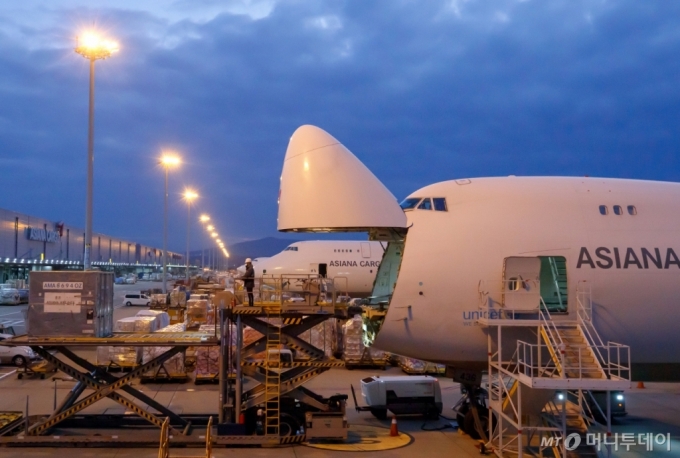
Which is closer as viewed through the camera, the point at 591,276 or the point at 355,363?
the point at 591,276

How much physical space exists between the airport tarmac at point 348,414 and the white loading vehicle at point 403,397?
383 mm

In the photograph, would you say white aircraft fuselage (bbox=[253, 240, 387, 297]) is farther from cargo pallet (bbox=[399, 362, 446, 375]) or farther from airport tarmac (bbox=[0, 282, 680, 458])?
cargo pallet (bbox=[399, 362, 446, 375])

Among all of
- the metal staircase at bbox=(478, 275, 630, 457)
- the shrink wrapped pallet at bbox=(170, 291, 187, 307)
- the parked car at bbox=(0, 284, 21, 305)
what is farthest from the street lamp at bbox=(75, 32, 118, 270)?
the parked car at bbox=(0, 284, 21, 305)

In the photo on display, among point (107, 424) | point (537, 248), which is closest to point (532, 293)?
point (537, 248)

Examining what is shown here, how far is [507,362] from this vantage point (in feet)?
52.5

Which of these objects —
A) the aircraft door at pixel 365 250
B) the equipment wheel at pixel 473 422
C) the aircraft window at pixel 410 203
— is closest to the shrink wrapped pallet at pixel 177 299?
the aircraft door at pixel 365 250

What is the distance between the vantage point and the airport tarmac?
16.7 m

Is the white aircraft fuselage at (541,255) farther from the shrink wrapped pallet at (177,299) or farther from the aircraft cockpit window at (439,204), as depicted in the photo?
the shrink wrapped pallet at (177,299)

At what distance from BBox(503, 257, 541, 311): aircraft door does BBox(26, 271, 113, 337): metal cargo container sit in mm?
11606

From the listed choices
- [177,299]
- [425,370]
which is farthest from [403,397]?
[177,299]

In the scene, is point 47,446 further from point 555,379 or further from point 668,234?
point 668,234

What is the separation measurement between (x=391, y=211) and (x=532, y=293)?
4344 mm

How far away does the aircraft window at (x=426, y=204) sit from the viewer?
17281mm

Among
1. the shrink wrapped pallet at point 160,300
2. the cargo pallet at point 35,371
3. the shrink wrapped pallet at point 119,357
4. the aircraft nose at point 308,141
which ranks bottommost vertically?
the cargo pallet at point 35,371
